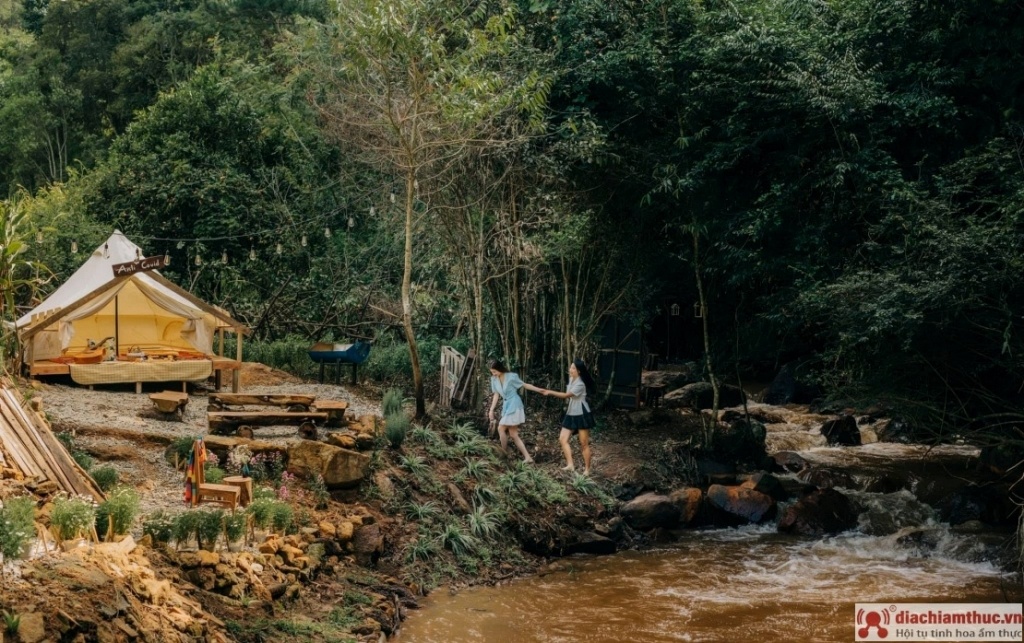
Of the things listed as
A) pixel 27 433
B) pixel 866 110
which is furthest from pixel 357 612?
pixel 866 110

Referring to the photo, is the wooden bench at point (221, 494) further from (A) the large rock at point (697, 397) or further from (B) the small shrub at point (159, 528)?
(A) the large rock at point (697, 397)

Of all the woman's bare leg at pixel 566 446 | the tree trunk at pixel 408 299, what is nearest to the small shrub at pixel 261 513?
the tree trunk at pixel 408 299

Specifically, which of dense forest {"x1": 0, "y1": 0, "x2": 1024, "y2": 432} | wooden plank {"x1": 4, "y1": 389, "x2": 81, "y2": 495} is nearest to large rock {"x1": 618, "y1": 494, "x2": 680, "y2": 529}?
dense forest {"x1": 0, "y1": 0, "x2": 1024, "y2": 432}

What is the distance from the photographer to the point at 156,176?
72.2 ft

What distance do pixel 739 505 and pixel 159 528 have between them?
7.61 metres

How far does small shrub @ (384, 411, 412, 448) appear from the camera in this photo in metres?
12.3

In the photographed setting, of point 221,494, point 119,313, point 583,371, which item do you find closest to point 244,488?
point 221,494

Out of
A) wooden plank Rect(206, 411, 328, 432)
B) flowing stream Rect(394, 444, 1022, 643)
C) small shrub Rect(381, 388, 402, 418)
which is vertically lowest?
flowing stream Rect(394, 444, 1022, 643)

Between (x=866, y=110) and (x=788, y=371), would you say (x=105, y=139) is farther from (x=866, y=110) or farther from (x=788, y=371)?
(x=866, y=110)

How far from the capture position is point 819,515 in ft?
43.3

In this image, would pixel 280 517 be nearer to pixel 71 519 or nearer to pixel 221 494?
pixel 221 494

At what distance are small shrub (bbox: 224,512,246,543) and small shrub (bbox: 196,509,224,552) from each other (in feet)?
0.42

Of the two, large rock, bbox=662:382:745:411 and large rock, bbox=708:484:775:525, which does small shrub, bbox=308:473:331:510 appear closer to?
A: large rock, bbox=708:484:775:525

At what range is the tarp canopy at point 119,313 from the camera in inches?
623
